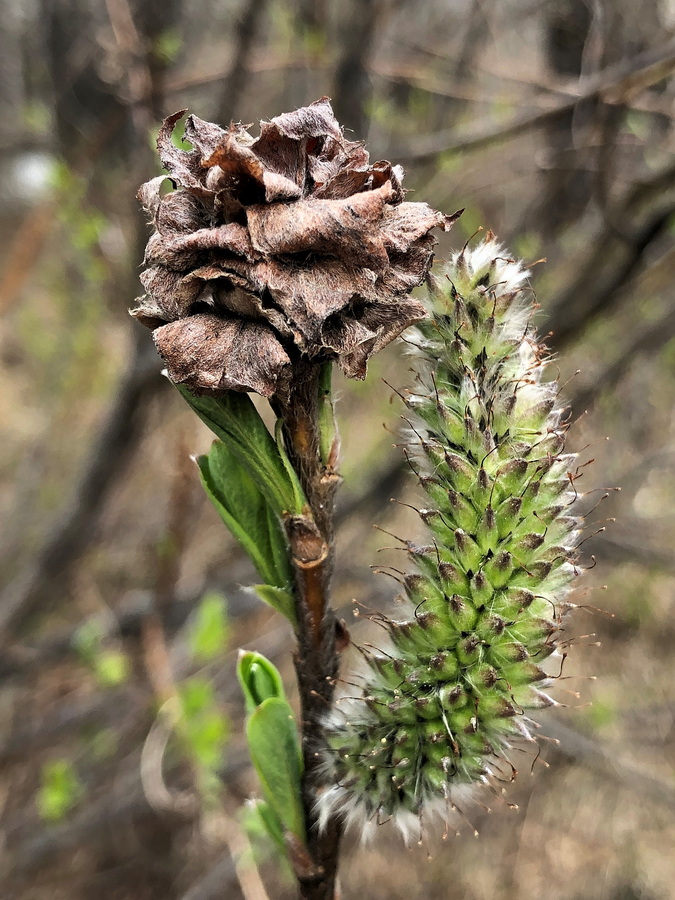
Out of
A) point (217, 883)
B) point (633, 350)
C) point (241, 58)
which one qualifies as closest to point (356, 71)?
point (241, 58)

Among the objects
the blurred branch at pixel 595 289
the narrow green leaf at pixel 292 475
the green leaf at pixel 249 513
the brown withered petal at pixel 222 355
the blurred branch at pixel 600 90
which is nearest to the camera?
the brown withered petal at pixel 222 355

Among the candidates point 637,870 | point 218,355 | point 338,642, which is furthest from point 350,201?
point 637,870

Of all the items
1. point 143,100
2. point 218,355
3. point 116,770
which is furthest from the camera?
point 116,770

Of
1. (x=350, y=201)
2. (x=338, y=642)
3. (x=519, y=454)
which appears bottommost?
(x=338, y=642)

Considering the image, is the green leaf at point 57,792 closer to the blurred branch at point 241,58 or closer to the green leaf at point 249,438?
the green leaf at point 249,438

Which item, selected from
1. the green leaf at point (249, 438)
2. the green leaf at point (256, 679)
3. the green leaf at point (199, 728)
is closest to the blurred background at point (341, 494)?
the green leaf at point (199, 728)

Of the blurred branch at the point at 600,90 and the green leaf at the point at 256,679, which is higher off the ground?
the blurred branch at the point at 600,90

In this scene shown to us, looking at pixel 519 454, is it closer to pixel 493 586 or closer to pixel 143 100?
pixel 493 586
